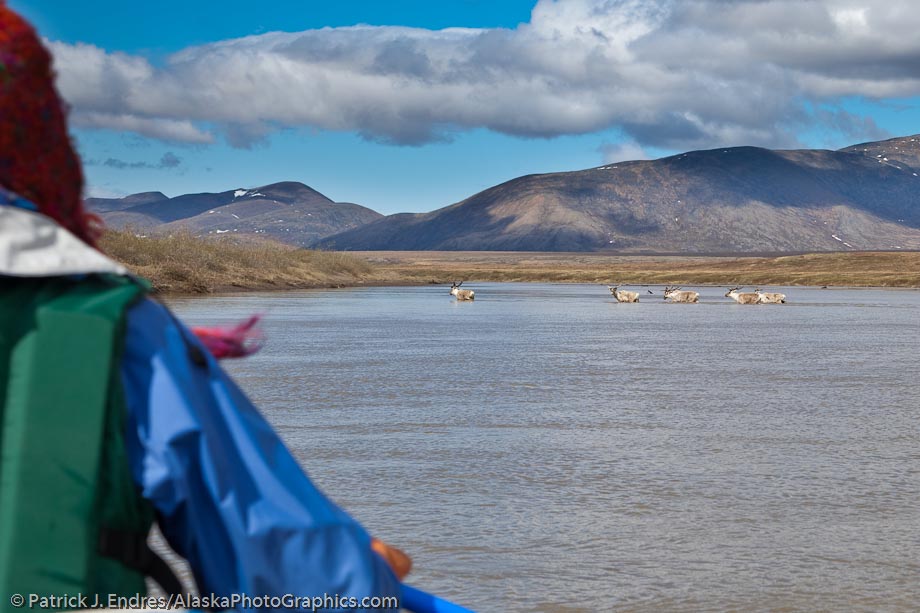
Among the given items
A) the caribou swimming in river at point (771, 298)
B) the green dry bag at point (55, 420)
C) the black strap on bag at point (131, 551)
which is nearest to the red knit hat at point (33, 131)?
the green dry bag at point (55, 420)

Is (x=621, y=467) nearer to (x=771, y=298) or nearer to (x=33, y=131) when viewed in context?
(x=33, y=131)

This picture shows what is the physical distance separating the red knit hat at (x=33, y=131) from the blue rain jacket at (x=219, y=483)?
24 cm

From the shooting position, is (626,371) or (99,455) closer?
(99,455)

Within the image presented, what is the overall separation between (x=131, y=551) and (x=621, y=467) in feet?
28.2

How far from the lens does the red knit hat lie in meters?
1.82

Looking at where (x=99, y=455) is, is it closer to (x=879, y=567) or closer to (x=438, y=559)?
(x=438, y=559)

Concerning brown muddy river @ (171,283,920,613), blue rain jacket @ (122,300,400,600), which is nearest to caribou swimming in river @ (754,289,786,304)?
brown muddy river @ (171,283,920,613)

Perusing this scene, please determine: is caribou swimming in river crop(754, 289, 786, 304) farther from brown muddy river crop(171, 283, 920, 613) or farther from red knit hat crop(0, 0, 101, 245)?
red knit hat crop(0, 0, 101, 245)

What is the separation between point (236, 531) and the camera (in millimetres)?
1804

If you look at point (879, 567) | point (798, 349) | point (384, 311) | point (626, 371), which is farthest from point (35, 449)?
point (384, 311)

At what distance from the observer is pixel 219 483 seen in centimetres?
178

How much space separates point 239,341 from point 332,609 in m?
0.51

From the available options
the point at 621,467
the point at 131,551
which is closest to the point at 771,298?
the point at 621,467

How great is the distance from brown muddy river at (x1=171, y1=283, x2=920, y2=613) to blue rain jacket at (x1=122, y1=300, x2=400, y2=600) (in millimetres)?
4553
